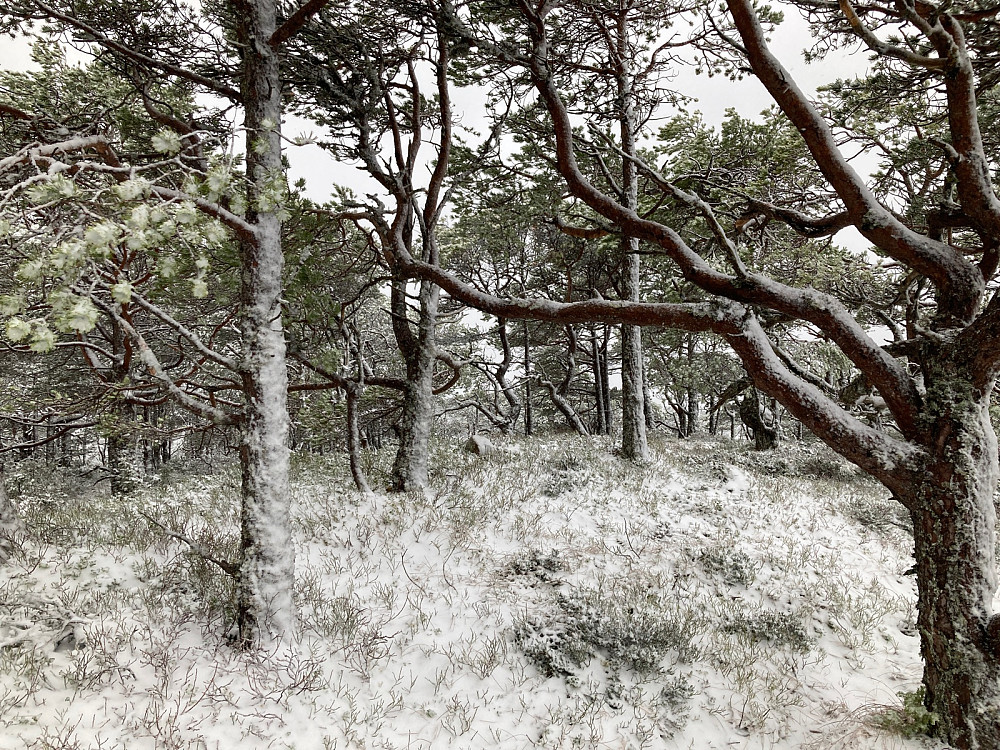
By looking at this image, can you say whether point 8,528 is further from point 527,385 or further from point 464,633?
point 527,385

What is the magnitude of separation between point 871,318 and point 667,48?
7.53 meters

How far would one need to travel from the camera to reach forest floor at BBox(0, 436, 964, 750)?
3.75 m

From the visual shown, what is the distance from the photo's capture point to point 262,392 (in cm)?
443

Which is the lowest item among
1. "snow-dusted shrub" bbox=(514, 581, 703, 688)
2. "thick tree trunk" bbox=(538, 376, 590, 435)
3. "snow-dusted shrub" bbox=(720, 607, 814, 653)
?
"snow-dusted shrub" bbox=(720, 607, 814, 653)

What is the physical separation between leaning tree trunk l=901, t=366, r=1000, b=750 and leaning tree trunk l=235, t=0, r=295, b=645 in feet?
18.2

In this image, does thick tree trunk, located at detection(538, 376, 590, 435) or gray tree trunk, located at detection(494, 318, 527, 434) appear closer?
thick tree trunk, located at detection(538, 376, 590, 435)

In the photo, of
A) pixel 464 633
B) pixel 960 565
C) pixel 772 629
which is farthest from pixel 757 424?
pixel 464 633

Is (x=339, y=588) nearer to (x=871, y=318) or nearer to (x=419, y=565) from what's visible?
(x=419, y=565)

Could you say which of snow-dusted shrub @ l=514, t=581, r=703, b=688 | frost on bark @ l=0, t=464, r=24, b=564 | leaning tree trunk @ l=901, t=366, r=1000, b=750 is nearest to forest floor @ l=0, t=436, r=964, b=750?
snow-dusted shrub @ l=514, t=581, r=703, b=688

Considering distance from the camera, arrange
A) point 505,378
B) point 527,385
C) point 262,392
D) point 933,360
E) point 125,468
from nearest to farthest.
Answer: point 933,360 → point 262,392 → point 125,468 → point 505,378 → point 527,385

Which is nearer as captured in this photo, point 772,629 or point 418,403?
point 772,629

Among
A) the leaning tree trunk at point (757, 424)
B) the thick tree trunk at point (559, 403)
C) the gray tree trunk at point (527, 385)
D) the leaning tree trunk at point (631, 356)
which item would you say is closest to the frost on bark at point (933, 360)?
the leaning tree trunk at point (631, 356)

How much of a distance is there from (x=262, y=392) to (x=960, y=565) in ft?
19.9

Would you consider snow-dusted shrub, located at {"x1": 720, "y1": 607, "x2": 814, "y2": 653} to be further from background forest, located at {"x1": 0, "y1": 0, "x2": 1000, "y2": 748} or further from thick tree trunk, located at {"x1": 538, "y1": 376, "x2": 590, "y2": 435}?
thick tree trunk, located at {"x1": 538, "y1": 376, "x2": 590, "y2": 435}
